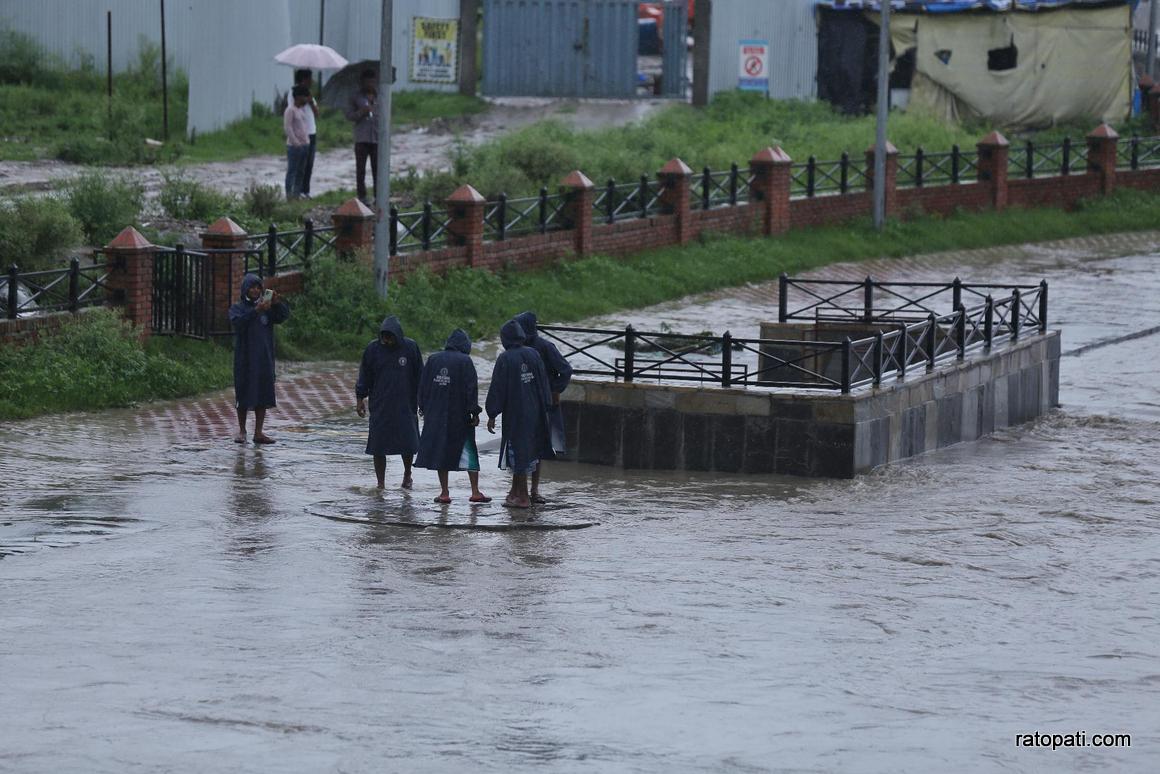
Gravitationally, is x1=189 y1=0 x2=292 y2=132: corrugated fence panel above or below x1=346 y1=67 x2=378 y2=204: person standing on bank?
above

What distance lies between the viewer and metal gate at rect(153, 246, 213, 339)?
20.4 metres

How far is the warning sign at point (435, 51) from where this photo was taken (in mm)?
39000

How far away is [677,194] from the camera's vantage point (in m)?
29.0

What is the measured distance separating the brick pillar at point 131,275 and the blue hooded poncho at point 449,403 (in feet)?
20.3

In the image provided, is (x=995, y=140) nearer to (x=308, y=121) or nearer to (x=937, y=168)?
(x=937, y=168)

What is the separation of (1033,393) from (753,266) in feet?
27.6

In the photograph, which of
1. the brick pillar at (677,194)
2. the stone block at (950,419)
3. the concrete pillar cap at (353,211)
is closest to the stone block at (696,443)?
the stone block at (950,419)

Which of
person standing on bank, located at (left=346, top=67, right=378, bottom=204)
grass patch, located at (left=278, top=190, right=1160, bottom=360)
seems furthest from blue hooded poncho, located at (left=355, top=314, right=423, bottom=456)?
person standing on bank, located at (left=346, top=67, right=378, bottom=204)

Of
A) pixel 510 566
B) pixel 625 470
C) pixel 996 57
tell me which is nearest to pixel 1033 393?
pixel 625 470

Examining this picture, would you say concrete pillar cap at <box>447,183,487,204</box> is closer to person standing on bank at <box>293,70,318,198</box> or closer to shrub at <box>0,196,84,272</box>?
person standing on bank at <box>293,70,318,198</box>

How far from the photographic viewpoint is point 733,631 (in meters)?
11.1

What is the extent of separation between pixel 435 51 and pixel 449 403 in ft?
84.3

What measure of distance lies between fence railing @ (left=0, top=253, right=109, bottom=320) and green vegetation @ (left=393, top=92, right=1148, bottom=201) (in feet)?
27.1

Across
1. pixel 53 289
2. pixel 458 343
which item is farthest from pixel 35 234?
pixel 458 343
